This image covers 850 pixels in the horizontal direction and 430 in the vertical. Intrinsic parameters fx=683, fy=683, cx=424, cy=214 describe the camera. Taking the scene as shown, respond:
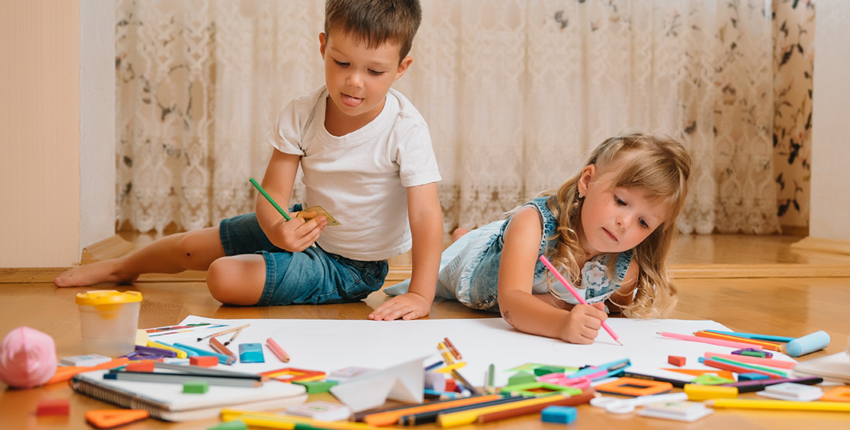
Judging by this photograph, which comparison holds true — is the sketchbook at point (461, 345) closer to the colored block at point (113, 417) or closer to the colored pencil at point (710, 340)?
the colored pencil at point (710, 340)

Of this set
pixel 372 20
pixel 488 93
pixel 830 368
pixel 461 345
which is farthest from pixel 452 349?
pixel 488 93

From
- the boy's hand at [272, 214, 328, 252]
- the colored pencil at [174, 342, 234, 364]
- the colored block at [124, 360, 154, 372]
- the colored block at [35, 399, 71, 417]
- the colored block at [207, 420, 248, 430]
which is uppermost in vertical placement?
the boy's hand at [272, 214, 328, 252]

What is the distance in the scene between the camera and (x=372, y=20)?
97cm

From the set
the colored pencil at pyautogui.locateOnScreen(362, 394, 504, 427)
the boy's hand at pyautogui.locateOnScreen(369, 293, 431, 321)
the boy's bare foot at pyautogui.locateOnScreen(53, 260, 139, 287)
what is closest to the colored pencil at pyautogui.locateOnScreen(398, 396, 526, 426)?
the colored pencil at pyautogui.locateOnScreen(362, 394, 504, 427)

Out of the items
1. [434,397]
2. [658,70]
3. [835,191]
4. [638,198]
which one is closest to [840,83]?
[835,191]

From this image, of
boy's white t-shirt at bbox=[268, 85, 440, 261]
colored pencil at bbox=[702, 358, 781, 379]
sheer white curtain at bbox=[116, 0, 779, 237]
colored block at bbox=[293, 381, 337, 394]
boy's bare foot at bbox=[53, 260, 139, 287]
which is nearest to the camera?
colored block at bbox=[293, 381, 337, 394]

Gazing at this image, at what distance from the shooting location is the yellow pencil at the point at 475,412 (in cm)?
52

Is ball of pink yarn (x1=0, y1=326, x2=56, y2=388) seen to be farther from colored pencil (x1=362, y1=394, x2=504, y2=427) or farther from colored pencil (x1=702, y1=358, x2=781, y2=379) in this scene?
colored pencil (x1=702, y1=358, x2=781, y2=379)

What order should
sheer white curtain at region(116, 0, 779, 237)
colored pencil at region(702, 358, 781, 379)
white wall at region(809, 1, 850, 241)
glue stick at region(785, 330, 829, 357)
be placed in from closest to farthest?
colored pencil at region(702, 358, 781, 379), glue stick at region(785, 330, 829, 357), white wall at region(809, 1, 850, 241), sheer white curtain at region(116, 0, 779, 237)

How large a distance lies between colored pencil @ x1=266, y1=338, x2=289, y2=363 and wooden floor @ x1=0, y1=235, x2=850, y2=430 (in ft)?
0.61

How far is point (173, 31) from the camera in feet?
7.32

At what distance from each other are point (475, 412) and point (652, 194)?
1.71 feet

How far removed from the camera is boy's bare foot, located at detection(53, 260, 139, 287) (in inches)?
49.0

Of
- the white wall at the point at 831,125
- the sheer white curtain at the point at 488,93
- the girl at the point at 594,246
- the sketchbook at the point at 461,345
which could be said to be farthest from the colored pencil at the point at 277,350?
the white wall at the point at 831,125
